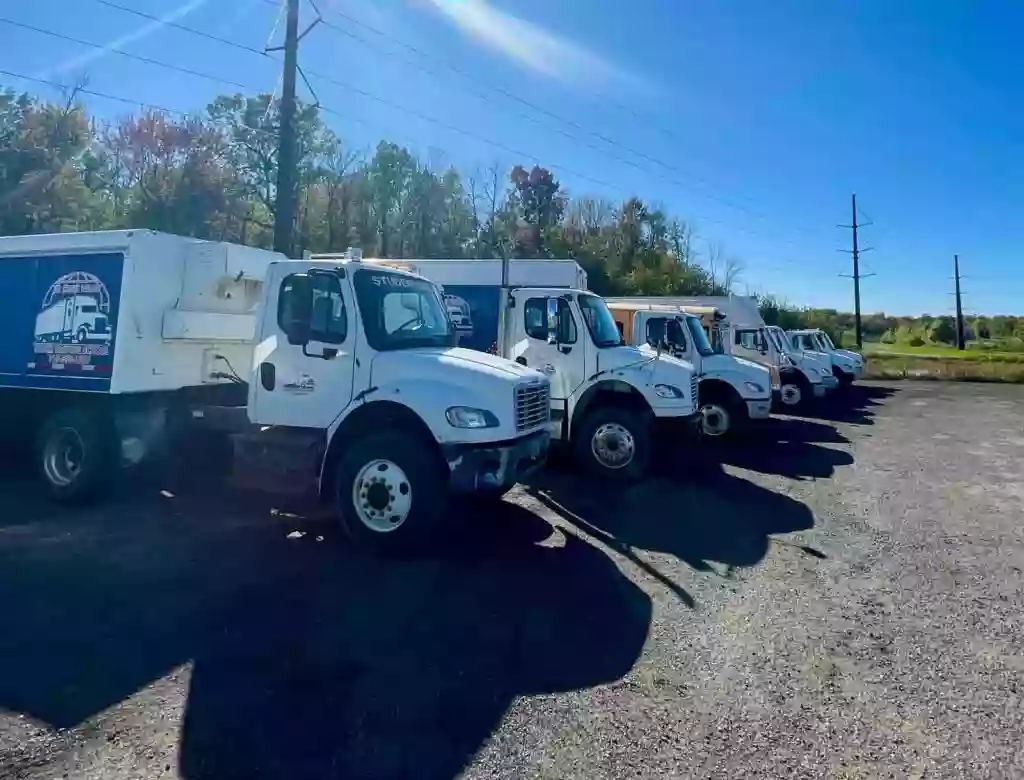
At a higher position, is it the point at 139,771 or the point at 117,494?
the point at 117,494

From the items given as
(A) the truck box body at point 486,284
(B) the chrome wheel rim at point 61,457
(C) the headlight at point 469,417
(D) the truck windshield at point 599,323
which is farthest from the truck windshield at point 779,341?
(B) the chrome wheel rim at point 61,457

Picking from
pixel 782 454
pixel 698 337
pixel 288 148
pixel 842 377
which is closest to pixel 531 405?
pixel 698 337

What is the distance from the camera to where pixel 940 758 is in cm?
334

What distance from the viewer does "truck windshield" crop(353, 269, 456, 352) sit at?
256 inches

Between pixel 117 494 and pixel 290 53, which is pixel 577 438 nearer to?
pixel 117 494

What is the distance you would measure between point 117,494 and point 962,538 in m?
9.04

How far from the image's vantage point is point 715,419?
13.2 m

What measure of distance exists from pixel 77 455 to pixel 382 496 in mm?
3809

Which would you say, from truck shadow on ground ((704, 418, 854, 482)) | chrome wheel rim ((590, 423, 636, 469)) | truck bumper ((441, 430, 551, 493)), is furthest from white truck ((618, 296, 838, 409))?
truck bumper ((441, 430, 551, 493))

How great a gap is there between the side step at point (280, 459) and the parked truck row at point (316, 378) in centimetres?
2

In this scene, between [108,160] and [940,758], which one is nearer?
[940,758]

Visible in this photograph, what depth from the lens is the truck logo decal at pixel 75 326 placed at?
7426 millimetres

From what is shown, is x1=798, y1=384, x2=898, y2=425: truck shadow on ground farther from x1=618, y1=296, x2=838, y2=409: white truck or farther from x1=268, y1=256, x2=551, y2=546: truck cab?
x1=268, y1=256, x2=551, y2=546: truck cab

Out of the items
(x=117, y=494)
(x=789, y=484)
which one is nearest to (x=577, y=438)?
(x=789, y=484)
